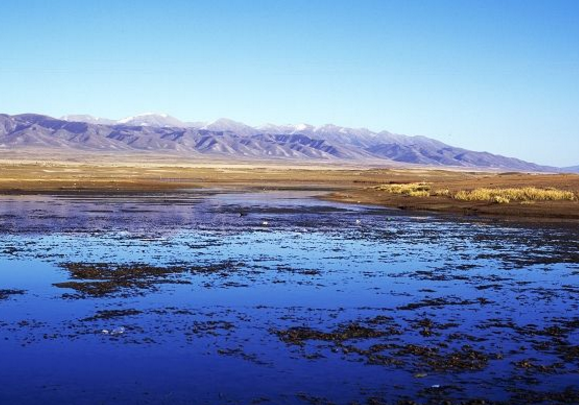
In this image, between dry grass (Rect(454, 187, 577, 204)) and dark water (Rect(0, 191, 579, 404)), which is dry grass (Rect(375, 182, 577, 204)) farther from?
dark water (Rect(0, 191, 579, 404))

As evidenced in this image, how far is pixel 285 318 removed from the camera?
1446 centimetres

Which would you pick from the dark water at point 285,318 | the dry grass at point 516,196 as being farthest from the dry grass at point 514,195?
the dark water at point 285,318

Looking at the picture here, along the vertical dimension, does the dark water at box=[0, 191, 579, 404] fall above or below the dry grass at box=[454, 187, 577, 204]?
below

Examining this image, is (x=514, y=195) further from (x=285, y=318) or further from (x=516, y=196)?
(x=285, y=318)

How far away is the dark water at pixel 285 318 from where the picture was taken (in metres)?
10.3

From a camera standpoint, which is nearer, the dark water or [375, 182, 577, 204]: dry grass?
the dark water

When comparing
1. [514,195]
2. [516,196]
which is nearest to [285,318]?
[516,196]

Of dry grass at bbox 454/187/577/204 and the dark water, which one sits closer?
the dark water

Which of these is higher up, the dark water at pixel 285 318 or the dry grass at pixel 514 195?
the dry grass at pixel 514 195

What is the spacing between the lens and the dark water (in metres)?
10.3

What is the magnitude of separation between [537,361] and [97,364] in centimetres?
698

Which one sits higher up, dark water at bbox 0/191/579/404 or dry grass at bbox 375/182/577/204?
dry grass at bbox 375/182/577/204

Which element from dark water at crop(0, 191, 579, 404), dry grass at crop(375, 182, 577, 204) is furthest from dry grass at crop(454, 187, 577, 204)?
dark water at crop(0, 191, 579, 404)

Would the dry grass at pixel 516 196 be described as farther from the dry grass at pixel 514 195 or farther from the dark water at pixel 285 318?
the dark water at pixel 285 318
